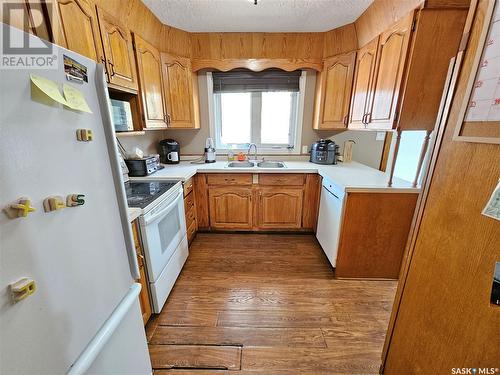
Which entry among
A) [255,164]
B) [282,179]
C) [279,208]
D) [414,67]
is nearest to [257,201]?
[279,208]

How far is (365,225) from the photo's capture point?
1.80 metres

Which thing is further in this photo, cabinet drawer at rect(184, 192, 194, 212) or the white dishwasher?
cabinet drawer at rect(184, 192, 194, 212)

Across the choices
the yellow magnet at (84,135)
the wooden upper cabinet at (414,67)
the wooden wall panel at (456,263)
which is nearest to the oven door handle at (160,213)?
the yellow magnet at (84,135)

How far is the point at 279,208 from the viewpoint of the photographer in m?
2.60

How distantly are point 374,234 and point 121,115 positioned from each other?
235 centimetres

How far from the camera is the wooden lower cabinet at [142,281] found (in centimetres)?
129

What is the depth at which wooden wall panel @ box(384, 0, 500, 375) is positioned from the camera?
0.64 meters

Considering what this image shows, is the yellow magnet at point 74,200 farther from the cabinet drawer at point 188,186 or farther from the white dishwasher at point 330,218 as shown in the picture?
the white dishwasher at point 330,218

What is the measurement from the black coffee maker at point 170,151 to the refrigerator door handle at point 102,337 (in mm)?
2027

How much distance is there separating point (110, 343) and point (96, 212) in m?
0.51

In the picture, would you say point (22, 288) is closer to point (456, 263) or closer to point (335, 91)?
point (456, 263)

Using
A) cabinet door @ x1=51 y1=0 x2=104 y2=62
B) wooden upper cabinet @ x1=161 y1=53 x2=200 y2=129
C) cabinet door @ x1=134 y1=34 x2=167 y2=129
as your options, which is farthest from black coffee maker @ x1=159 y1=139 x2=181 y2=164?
cabinet door @ x1=51 y1=0 x2=104 y2=62

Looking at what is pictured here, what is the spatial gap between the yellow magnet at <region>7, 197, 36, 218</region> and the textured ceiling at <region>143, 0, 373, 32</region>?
81.3 inches

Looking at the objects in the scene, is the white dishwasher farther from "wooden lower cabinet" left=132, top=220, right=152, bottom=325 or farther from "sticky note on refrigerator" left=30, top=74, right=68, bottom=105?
"sticky note on refrigerator" left=30, top=74, right=68, bottom=105
